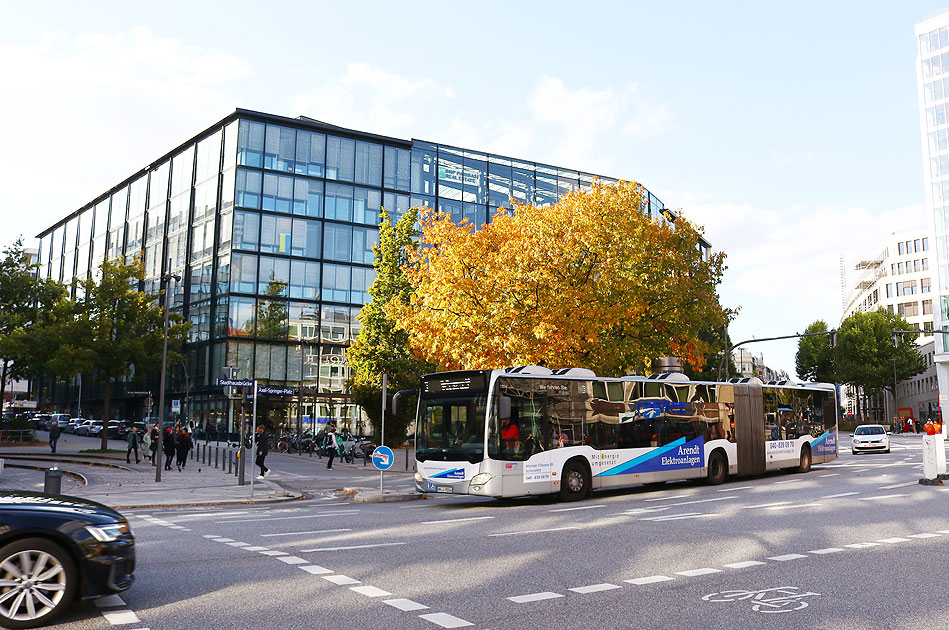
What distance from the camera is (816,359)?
9825cm

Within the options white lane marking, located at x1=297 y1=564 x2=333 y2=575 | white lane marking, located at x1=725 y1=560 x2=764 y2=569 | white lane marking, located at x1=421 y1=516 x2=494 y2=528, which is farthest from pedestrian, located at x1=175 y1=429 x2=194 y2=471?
white lane marking, located at x1=725 y1=560 x2=764 y2=569

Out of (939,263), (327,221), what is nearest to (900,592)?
(327,221)

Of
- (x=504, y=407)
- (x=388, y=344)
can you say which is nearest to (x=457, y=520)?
(x=504, y=407)

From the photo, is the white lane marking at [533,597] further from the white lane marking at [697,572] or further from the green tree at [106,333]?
the green tree at [106,333]

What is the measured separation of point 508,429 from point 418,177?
5087 centimetres

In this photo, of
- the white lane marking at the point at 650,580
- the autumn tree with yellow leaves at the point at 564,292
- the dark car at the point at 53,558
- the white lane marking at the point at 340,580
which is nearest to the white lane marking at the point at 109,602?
the dark car at the point at 53,558

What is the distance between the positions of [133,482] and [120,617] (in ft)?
66.3

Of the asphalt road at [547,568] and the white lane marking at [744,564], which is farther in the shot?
the white lane marking at [744,564]

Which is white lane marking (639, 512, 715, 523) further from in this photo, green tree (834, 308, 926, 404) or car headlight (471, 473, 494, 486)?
green tree (834, 308, 926, 404)

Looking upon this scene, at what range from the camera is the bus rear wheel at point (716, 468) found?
22641mm

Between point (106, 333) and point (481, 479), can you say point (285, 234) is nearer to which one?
point (106, 333)

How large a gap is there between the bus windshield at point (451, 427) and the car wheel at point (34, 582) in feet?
37.3

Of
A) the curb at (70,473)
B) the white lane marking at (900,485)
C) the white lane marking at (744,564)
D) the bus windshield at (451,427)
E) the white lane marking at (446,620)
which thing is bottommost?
the curb at (70,473)

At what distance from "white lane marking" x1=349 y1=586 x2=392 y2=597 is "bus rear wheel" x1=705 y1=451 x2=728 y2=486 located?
16.8m
